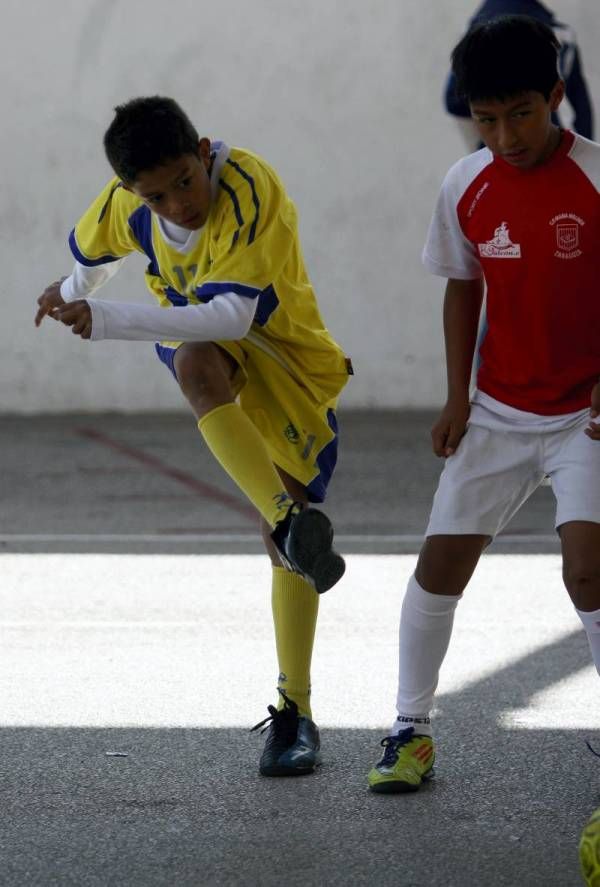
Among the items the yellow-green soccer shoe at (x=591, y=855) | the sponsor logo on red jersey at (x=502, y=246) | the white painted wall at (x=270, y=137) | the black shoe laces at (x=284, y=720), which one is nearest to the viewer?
the yellow-green soccer shoe at (x=591, y=855)

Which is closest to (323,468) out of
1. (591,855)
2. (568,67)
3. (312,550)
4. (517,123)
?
(312,550)

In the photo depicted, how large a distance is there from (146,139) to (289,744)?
55.5 inches

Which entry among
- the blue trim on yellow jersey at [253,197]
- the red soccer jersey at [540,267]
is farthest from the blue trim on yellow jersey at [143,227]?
the red soccer jersey at [540,267]

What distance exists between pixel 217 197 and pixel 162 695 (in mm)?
1385

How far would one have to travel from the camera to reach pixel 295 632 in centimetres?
352

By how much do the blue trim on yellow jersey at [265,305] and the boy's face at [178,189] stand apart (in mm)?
254

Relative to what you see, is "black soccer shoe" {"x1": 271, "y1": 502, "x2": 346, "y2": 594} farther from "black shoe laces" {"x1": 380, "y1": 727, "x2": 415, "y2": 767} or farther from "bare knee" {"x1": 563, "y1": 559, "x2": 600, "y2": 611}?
"bare knee" {"x1": 563, "y1": 559, "x2": 600, "y2": 611}

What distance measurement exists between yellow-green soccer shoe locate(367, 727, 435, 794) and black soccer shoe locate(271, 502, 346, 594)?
0.39m

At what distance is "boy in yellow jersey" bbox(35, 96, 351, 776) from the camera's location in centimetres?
324

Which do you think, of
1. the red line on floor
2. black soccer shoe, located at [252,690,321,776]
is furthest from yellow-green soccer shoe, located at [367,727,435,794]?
the red line on floor

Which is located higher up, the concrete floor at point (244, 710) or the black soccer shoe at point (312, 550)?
the black soccer shoe at point (312, 550)

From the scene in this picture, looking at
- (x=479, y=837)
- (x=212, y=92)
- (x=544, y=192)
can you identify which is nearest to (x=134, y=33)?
(x=212, y=92)

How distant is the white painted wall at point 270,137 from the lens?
9.70 metres

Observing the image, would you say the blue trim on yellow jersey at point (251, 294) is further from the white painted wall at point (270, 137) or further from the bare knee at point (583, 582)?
the white painted wall at point (270, 137)
